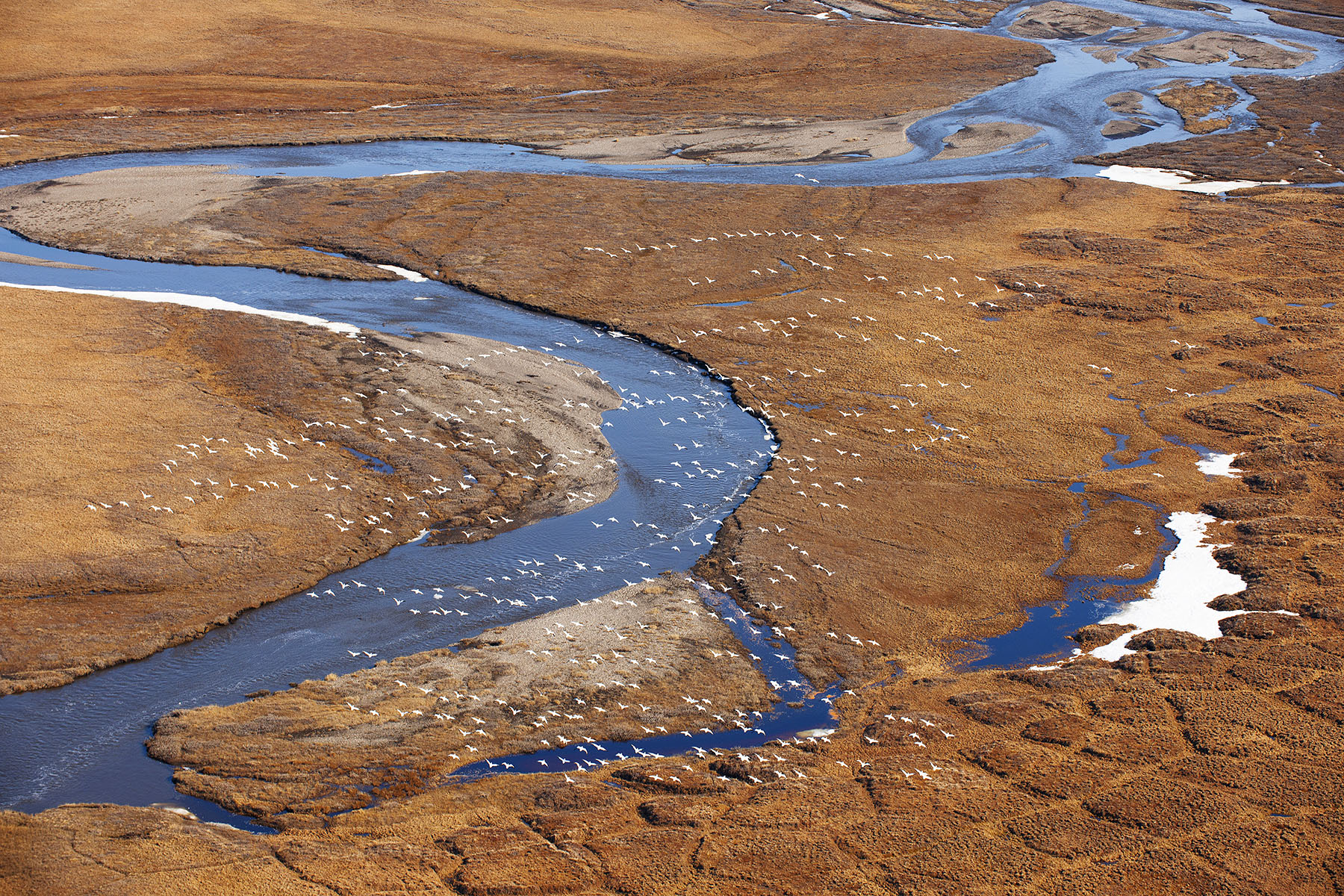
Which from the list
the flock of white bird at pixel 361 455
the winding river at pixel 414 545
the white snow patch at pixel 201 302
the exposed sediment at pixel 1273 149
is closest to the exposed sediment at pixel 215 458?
the flock of white bird at pixel 361 455

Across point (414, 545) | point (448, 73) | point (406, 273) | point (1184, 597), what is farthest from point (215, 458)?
point (448, 73)

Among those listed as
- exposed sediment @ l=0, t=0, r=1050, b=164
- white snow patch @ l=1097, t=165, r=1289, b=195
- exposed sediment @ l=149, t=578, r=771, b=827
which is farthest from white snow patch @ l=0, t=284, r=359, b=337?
white snow patch @ l=1097, t=165, r=1289, b=195

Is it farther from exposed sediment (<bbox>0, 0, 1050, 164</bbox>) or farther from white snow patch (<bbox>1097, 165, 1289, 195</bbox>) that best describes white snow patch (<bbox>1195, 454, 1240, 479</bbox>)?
exposed sediment (<bbox>0, 0, 1050, 164</bbox>)

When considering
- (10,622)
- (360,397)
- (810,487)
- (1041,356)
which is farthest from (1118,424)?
(10,622)

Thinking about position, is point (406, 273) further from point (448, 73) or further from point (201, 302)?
point (448, 73)

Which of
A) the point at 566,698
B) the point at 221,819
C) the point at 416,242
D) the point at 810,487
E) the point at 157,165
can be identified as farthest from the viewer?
the point at 157,165

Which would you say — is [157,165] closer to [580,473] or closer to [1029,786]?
[580,473]
